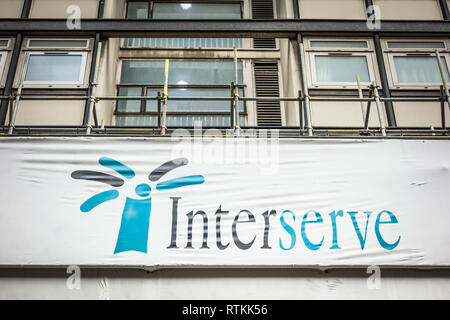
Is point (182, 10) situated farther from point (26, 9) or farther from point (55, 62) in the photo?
point (26, 9)

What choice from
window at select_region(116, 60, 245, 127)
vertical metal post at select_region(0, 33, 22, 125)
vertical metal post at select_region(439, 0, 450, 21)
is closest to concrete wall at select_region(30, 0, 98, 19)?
vertical metal post at select_region(0, 33, 22, 125)

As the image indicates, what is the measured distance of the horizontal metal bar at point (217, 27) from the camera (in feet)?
27.2

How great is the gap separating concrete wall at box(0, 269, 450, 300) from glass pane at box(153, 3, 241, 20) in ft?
23.5

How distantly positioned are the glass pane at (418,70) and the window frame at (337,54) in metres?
0.58

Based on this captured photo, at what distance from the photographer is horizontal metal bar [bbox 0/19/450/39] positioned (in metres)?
8.30

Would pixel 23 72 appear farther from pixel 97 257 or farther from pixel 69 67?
pixel 97 257

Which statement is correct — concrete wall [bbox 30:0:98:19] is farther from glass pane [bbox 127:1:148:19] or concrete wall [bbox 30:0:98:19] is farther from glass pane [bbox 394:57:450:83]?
glass pane [bbox 394:57:450:83]

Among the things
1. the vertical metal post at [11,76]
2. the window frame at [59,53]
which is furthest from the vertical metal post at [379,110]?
the vertical metal post at [11,76]

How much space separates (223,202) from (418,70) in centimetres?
568

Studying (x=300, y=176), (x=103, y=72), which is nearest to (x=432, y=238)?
(x=300, y=176)

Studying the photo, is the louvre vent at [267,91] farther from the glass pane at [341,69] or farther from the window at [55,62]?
the window at [55,62]

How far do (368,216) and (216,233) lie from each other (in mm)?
2218

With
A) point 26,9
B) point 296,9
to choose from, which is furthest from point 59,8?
point 296,9

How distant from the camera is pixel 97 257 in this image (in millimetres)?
5008
